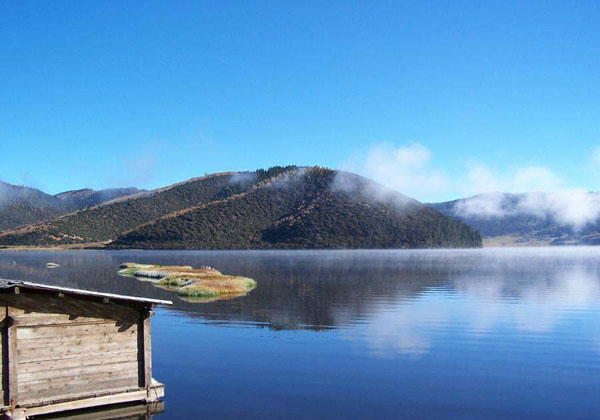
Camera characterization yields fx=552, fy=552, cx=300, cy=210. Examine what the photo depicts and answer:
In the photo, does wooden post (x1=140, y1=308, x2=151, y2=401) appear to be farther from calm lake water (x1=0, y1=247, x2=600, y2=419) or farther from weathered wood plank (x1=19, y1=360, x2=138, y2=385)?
calm lake water (x1=0, y1=247, x2=600, y2=419)

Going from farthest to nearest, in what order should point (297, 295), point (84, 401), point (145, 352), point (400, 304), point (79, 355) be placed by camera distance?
1. point (297, 295)
2. point (400, 304)
3. point (145, 352)
4. point (79, 355)
5. point (84, 401)

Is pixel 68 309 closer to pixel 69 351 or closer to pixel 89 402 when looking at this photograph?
pixel 69 351

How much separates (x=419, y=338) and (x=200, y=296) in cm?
3071

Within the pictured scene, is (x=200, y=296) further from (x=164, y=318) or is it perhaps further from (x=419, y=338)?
(x=419, y=338)

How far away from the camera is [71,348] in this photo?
711 inches

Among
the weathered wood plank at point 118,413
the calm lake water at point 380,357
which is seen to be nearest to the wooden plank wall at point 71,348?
the weathered wood plank at point 118,413

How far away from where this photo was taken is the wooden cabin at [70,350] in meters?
17.0

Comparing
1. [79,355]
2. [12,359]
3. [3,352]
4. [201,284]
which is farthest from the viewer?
[201,284]

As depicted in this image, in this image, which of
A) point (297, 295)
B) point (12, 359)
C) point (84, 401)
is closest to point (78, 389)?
point (84, 401)

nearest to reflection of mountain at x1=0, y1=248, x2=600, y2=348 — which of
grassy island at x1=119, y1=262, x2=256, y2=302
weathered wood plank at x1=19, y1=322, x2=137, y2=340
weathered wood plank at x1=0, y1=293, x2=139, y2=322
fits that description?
grassy island at x1=119, y1=262, x2=256, y2=302

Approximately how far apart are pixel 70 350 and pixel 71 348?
7cm

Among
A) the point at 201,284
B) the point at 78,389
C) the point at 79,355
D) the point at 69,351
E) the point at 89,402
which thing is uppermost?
the point at 69,351

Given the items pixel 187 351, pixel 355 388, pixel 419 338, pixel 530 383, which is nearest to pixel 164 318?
pixel 187 351

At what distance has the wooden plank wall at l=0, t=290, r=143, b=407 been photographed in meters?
17.2
